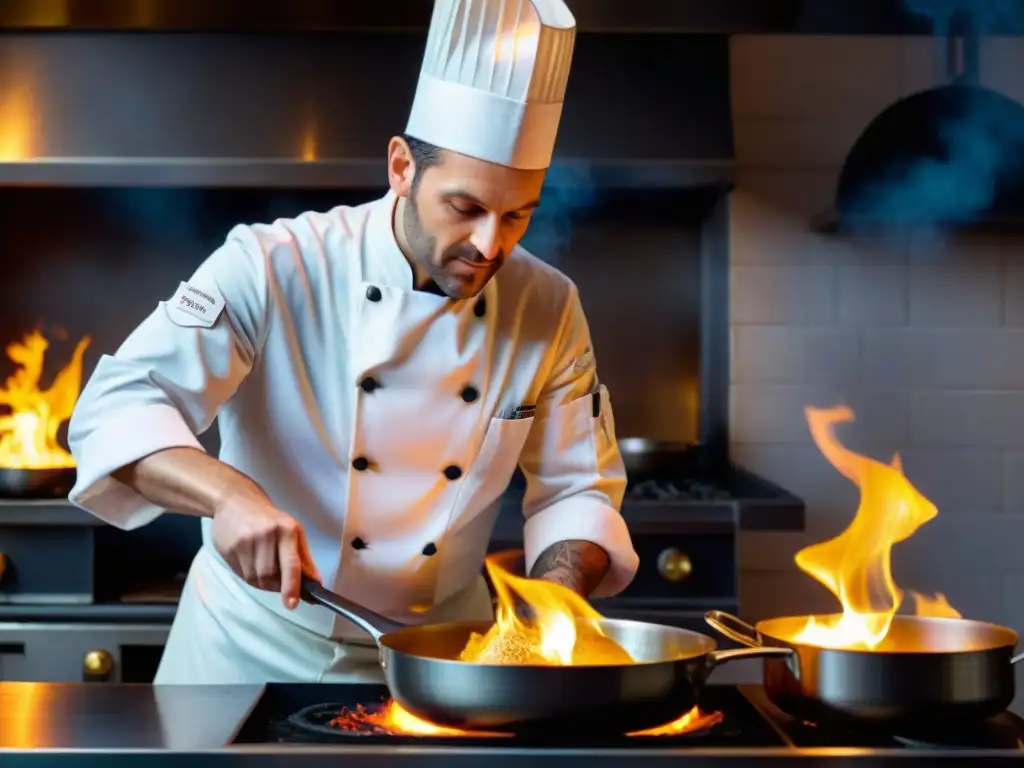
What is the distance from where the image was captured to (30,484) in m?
2.58

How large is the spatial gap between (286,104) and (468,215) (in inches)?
55.4

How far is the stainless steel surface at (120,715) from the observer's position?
1056 millimetres

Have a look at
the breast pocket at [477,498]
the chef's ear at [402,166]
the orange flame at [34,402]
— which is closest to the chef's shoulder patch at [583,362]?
the breast pocket at [477,498]

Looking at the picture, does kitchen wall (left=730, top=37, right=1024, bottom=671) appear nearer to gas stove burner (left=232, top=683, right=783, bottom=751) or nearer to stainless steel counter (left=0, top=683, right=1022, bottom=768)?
gas stove burner (left=232, top=683, right=783, bottom=751)

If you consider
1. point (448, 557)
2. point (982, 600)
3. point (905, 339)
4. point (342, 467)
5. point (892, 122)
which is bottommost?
point (982, 600)

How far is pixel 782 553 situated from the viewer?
10.3 ft

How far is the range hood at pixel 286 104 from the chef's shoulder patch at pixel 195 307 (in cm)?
112

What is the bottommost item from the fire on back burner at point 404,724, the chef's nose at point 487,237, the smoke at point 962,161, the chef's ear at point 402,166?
the fire on back burner at point 404,724

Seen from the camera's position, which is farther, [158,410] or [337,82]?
[337,82]

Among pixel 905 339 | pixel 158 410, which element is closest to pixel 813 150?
pixel 905 339

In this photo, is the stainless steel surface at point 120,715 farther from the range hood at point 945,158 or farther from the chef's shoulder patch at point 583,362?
the range hood at point 945,158

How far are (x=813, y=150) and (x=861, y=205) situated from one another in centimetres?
35

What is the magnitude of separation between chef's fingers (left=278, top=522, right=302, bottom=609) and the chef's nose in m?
0.46

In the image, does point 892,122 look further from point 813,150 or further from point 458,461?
point 458,461
